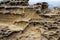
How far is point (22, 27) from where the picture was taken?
11906 mm

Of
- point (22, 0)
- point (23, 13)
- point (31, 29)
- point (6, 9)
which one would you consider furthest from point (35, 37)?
point (22, 0)

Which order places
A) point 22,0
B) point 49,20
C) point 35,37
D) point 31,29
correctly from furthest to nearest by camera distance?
point 22,0 < point 49,20 < point 31,29 < point 35,37

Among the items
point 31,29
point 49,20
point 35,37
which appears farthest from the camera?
point 49,20

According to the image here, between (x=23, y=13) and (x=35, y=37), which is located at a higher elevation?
(x=23, y=13)

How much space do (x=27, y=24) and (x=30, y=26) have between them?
0.24 m

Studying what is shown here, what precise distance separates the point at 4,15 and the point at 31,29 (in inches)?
99.2

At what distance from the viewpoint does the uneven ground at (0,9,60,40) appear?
10727 millimetres

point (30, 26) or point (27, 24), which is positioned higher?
point (27, 24)

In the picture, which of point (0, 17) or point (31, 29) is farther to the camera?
point (0, 17)

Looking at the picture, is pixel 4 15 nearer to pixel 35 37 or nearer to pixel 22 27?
pixel 22 27

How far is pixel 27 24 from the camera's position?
11984mm

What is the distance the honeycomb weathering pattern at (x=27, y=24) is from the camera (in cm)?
1077

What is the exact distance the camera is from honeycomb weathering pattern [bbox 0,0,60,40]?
10.8 m

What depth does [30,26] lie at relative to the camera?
12.1 meters
